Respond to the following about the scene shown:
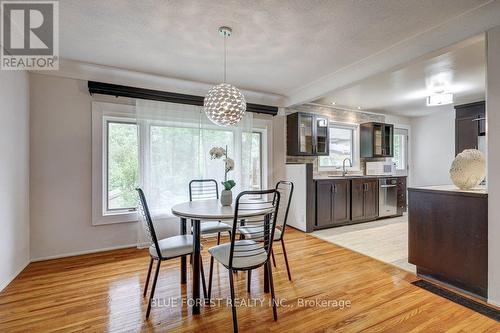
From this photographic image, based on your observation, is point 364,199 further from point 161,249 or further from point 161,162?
point 161,249

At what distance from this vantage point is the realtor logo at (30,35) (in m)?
2.04

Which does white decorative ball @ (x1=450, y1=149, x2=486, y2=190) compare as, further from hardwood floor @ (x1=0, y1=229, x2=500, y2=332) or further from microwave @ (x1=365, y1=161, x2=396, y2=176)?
microwave @ (x1=365, y1=161, x2=396, y2=176)

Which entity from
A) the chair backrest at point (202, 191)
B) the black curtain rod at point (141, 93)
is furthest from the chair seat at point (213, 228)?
the black curtain rod at point (141, 93)

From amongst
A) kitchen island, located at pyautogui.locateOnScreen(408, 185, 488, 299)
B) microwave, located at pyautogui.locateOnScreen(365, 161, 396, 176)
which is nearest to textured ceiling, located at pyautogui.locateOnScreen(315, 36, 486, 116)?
microwave, located at pyautogui.locateOnScreen(365, 161, 396, 176)

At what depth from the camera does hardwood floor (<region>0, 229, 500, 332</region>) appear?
1769mm

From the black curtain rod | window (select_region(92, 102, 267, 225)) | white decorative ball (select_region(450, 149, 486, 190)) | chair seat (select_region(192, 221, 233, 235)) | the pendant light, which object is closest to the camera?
white decorative ball (select_region(450, 149, 486, 190))

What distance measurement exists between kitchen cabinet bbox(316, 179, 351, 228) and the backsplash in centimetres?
65

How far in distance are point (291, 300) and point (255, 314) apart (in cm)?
37

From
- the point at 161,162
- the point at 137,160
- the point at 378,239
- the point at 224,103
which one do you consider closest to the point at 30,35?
the point at 137,160

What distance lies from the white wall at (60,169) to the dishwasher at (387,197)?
16.4ft

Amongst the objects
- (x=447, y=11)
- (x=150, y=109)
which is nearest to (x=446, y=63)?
(x=447, y=11)

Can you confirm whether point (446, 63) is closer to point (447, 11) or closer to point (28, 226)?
point (447, 11)

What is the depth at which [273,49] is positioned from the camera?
2.75 m

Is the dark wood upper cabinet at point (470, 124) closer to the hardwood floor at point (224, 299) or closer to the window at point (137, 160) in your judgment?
the hardwood floor at point (224, 299)
